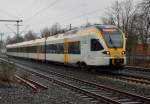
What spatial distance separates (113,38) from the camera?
67.6 feet

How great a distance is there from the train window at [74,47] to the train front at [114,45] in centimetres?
293

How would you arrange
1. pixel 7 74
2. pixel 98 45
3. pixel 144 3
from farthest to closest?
pixel 144 3 < pixel 98 45 < pixel 7 74

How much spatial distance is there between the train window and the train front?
2.93 meters

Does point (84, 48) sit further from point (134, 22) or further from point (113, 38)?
point (134, 22)

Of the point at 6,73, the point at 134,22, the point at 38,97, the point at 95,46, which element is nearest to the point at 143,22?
the point at 134,22

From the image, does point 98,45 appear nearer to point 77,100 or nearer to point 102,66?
point 102,66

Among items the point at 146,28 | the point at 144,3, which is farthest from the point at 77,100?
the point at 146,28

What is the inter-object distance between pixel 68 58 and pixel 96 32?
5.39 metres

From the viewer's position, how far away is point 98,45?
20.3 meters

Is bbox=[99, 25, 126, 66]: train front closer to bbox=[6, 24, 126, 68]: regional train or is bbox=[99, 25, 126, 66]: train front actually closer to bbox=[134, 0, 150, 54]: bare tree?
bbox=[6, 24, 126, 68]: regional train

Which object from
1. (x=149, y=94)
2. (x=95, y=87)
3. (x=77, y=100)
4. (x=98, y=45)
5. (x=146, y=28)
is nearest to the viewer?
(x=77, y=100)

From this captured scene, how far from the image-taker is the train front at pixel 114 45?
19984 mm

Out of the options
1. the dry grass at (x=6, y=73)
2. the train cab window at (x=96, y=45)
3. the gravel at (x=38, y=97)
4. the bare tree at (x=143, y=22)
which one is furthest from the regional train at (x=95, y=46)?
the bare tree at (x=143, y=22)

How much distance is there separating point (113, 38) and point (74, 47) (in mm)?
4190
